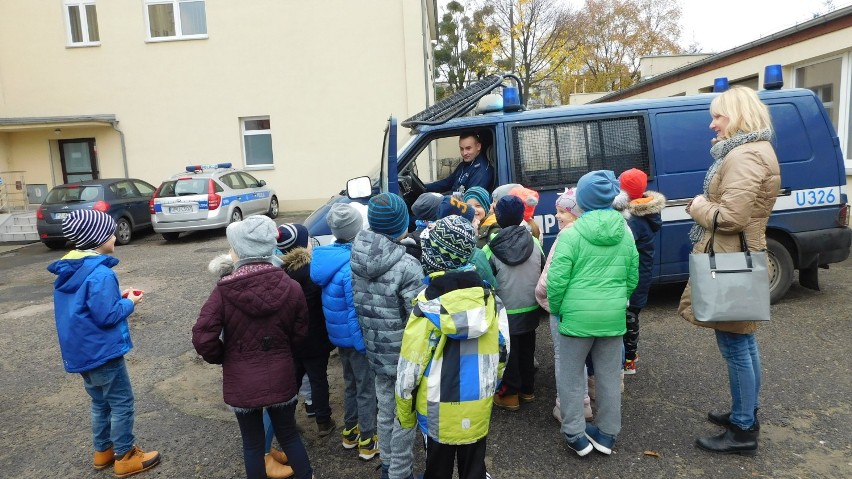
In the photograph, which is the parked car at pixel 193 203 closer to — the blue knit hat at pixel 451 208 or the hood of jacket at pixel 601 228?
the blue knit hat at pixel 451 208

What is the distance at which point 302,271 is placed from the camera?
3.42 m

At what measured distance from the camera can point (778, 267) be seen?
5.64 m

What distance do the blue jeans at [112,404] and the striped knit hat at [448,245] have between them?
6.65ft

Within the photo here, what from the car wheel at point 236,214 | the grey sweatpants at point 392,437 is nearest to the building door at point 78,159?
the car wheel at point 236,214

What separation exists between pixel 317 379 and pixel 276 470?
593 millimetres

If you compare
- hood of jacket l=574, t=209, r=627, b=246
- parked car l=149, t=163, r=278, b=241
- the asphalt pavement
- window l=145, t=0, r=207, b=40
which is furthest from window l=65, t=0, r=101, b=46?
hood of jacket l=574, t=209, r=627, b=246

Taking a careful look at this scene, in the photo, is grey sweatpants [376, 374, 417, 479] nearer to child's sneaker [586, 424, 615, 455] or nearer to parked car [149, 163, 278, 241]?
child's sneaker [586, 424, 615, 455]

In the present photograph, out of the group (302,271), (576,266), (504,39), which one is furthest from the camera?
(504,39)

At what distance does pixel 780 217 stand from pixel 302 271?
4.80 metres

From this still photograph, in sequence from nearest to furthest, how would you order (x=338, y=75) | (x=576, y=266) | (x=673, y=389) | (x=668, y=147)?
(x=576, y=266), (x=673, y=389), (x=668, y=147), (x=338, y=75)

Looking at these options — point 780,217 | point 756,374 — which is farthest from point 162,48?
point 756,374

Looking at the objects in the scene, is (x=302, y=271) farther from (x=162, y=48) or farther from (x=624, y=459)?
(x=162, y=48)

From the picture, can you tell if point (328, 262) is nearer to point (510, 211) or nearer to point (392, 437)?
point (392, 437)

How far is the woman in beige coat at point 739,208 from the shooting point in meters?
2.91
